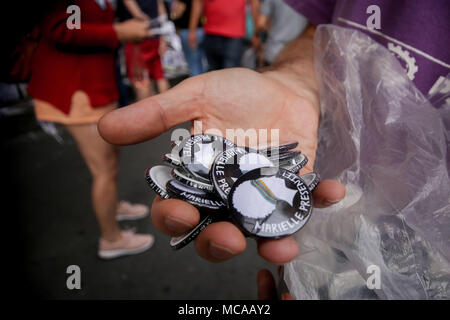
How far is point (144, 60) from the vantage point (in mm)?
3510

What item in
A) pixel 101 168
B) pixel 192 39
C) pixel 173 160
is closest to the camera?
pixel 173 160

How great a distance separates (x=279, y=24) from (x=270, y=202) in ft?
11.3

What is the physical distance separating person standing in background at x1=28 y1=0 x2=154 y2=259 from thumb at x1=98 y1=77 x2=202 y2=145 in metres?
0.64

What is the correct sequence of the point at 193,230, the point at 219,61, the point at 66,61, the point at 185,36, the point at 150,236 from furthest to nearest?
the point at 185,36, the point at 219,61, the point at 150,236, the point at 66,61, the point at 193,230

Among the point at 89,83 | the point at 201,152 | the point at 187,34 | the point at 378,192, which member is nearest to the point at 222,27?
the point at 187,34

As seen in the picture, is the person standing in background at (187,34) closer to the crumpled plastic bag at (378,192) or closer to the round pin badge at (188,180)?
the crumpled plastic bag at (378,192)

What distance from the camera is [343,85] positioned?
1551mm

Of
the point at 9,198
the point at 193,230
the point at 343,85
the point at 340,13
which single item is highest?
the point at 340,13

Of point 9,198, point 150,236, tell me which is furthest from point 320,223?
point 9,198

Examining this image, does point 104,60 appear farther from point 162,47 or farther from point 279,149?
point 162,47

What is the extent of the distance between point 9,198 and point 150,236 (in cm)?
183

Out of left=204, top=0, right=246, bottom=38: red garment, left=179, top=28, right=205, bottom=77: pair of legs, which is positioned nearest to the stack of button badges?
left=204, top=0, right=246, bottom=38: red garment

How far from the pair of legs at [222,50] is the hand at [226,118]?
9.69 ft

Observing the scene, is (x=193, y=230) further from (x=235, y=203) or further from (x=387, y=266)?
(x=387, y=266)
